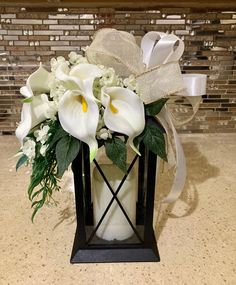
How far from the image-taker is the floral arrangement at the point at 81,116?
0.42 m

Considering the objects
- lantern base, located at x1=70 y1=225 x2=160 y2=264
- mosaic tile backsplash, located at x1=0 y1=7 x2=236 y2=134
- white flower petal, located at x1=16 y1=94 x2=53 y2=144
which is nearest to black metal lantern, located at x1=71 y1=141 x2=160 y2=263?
lantern base, located at x1=70 y1=225 x2=160 y2=264

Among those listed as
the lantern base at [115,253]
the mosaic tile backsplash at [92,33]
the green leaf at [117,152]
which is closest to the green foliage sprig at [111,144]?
the green leaf at [117,152]

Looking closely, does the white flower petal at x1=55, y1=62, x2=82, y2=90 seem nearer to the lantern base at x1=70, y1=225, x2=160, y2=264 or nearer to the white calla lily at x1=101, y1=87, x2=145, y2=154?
the white calla lily at x1=101, y1=87, x2=145, y2=154

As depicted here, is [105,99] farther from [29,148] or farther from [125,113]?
[29,148]

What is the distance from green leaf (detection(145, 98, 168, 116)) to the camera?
1.52ft

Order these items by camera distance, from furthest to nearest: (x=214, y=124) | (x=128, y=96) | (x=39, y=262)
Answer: (x=214, y=124)
(x=39, y=262)
(x=128, y=96)

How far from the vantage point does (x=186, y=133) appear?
118 centimetres

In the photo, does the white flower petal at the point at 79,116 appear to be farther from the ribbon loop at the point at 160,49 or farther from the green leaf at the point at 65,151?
the ribbon loop at the point at 160,49

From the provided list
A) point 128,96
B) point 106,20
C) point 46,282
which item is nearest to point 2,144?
point 106,20

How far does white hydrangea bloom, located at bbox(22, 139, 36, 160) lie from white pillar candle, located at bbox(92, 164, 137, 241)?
0.14 meters

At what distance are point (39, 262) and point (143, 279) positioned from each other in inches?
7.8

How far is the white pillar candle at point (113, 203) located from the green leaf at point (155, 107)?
139 mm

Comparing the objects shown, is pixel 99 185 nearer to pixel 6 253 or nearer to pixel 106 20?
pixel 6 253

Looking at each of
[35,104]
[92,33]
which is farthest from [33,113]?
[92,33]
